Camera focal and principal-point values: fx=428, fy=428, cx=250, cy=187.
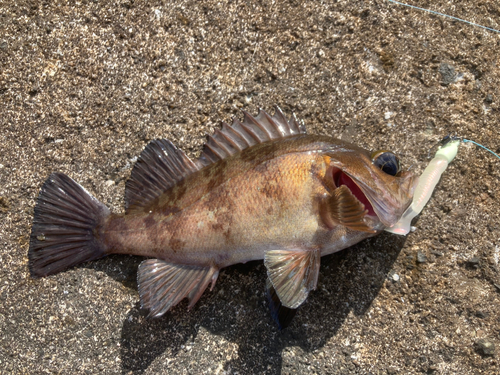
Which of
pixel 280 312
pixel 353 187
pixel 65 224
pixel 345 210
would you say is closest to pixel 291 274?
pixel 280 312

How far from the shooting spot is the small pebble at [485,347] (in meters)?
2.80

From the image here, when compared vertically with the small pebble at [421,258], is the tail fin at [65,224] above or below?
above

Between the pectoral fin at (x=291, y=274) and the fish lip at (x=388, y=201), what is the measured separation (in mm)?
464

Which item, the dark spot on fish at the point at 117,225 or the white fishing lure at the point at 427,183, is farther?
the dark spot on fish at the point at 117,225

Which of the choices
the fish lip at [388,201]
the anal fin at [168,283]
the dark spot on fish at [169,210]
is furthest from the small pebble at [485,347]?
the dark spot on fish at [169,210]

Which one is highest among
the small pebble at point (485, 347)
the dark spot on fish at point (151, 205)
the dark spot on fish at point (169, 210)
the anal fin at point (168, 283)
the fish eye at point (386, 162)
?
the dark spot on fish at point (151, 205)

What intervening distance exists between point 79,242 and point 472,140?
2.82 metres

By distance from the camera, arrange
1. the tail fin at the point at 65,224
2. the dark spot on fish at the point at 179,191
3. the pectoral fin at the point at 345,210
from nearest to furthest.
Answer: the pectoral fin at the point at 345,210
the dark spot on fish at the point at 179,191
the tail fin at the point at 65,224

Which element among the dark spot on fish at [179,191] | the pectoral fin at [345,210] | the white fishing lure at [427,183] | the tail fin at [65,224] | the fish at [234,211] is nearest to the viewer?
the pectoral fin at [345,210]

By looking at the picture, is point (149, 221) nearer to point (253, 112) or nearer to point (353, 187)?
point (253, 112)

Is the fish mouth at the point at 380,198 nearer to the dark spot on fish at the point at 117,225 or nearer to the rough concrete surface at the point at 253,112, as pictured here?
the rough concrete surface at the point at 253,112

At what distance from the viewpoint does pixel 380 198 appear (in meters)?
2.56

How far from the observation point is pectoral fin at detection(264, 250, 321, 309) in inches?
102

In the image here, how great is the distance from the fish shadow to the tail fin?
0.55 meters
